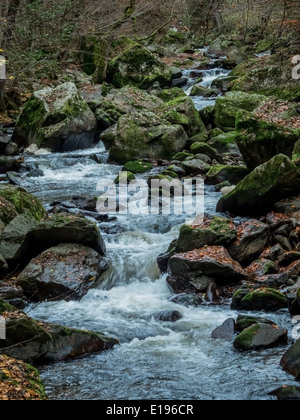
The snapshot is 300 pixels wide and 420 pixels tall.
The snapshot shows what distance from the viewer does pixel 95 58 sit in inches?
963

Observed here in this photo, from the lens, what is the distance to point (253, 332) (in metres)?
6.29

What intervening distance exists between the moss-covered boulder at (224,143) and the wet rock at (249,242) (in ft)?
20.3

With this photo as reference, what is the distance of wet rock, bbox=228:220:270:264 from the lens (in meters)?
8.71

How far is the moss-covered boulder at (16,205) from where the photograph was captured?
9586mm

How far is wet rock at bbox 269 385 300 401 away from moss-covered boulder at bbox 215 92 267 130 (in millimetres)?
12537

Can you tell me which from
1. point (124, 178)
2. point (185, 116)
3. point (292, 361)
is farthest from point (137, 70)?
point (292, 361)

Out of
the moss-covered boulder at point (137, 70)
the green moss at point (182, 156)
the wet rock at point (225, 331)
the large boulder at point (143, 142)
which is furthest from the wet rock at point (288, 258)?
the moss-covered boulder at point (137, 70)

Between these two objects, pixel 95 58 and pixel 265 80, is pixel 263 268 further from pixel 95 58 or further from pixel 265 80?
pixel 95 58

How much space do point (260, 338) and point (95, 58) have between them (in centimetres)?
2039

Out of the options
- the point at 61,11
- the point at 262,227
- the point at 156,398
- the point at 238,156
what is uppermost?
the point at 61,11

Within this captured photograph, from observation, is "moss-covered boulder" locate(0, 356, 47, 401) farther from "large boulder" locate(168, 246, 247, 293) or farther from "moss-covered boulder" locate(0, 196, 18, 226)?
"moss-covered boulder" locate(0, 196, 18, 226)
